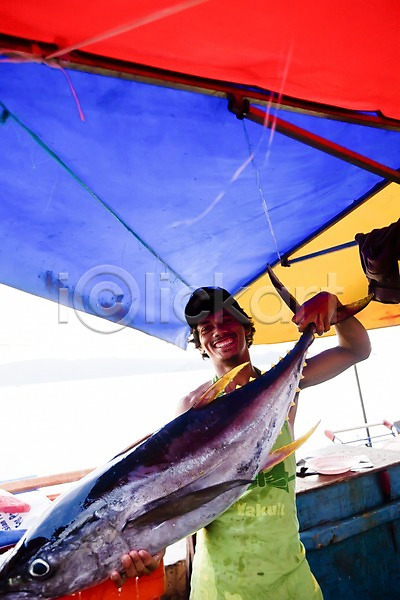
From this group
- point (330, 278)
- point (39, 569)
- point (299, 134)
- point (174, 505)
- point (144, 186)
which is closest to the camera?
Result: point (39, 569)

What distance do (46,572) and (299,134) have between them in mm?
1998

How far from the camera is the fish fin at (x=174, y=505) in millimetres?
1312

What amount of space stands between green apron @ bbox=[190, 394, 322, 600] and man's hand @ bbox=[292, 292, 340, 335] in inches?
28.0

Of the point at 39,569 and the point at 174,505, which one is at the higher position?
the point at 174,505

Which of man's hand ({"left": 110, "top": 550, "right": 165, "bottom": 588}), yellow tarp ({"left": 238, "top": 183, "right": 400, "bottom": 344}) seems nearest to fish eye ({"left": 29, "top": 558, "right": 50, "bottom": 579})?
man's hand ({"left": 110, "top": 550, "right": 165, "bottom": 588})

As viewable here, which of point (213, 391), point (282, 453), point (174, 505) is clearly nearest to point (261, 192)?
point (213, 391)

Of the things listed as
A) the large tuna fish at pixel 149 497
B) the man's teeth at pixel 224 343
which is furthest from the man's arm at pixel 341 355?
the large tuna fish at pixel 149 497

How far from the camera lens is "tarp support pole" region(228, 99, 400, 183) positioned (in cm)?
171

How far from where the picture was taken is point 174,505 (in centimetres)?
134

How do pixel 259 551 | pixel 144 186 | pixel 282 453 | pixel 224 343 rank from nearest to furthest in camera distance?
pixel 282 453
pixel 259 551
pixel 224 343
pixel 144 186

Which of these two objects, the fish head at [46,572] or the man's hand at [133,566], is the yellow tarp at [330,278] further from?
the fish head at [46,572]

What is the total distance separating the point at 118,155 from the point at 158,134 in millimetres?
241

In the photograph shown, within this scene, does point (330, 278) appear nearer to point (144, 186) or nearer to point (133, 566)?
point (144, 186)

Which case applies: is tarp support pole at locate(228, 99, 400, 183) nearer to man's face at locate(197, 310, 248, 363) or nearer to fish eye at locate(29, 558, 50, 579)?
man's face at locate(197, 310, 248, 363)
